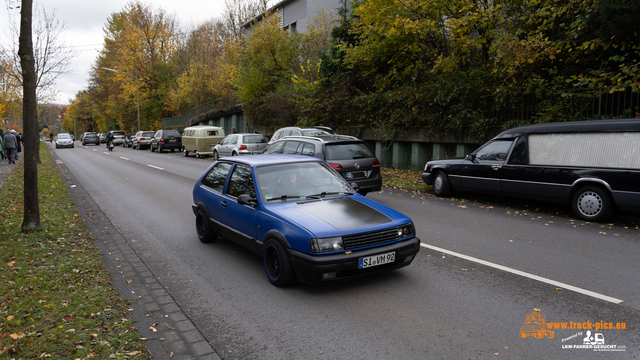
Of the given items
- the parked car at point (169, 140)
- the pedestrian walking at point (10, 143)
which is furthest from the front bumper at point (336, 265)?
the parked car at point (169, 140)

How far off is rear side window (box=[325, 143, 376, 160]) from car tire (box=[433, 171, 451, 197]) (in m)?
2.36

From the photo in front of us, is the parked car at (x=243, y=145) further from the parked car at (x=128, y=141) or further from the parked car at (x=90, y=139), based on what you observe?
the parked car at (x=90, y=139)

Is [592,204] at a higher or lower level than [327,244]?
lower

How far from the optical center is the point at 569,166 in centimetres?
897

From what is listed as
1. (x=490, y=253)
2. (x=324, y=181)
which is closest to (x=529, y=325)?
(x=490, y=253)

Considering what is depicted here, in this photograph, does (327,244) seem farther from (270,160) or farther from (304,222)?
(270,160)

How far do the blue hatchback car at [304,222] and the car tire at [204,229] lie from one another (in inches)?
6.9

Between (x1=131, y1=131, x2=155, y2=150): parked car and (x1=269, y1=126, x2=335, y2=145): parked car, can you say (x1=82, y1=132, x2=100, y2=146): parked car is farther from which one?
(x1=269, y1=126, x2=335, y2=145): parked car

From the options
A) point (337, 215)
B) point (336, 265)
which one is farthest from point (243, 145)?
point (336, 265)

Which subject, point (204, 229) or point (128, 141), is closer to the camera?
point (204, 229)

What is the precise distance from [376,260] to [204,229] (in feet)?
11.0

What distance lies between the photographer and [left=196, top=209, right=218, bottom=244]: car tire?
23.1 ft

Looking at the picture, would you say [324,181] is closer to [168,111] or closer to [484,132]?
[484,132]

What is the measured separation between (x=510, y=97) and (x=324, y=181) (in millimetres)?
10915
